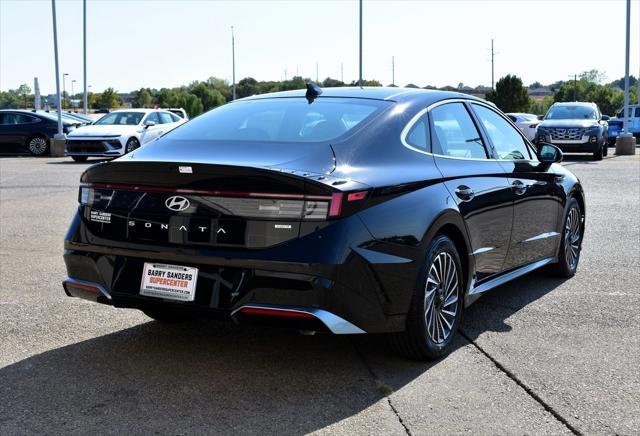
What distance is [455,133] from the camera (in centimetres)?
541

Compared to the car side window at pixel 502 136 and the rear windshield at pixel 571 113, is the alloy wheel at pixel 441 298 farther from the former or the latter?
the rear windshield at pixel 571 113

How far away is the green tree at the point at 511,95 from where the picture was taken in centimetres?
9875

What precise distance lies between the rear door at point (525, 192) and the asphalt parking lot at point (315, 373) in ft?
1.30

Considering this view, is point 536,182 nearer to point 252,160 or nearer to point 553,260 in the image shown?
point 553,260

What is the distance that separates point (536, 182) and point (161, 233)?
3.15 meters

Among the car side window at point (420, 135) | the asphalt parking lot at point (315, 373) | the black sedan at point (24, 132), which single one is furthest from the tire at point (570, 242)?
the black sedan at point (24, 132)

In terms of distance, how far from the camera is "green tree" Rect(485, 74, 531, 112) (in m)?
98.8

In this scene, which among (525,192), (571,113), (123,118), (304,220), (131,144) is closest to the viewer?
(304,220)

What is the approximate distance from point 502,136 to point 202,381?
300 cm

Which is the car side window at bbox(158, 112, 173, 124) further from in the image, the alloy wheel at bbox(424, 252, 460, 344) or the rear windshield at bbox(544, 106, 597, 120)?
the alloy wheel at bbox(424, 252, 460, 344)

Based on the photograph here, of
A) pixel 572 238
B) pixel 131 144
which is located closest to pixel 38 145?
pixel 131 144

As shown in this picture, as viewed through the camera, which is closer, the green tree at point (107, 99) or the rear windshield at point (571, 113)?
the rear windshield at point (571, 113)

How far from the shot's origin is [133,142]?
2269cm

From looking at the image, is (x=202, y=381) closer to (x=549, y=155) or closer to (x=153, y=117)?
(x=549, y=155)
